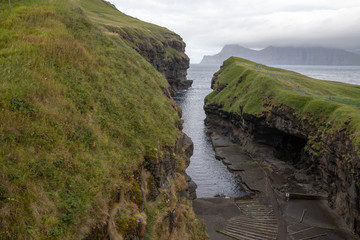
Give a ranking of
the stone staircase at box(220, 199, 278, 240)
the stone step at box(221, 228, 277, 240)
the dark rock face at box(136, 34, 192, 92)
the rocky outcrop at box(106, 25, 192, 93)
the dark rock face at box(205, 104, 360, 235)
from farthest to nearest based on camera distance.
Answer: the dark rock face at box(136, 34, 192, 92) < the rocky outcrop at box(106, 25, 192, 93) < the stone staircase at box(220, 199, 278, 240) < the stone step at box(221, 228, 277, 240) < the dark rock face at box(205, 104, 360, 235)

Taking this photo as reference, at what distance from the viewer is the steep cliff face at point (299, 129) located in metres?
33.5

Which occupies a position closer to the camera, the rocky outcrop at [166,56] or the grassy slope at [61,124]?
the grassy slope at [61,124]

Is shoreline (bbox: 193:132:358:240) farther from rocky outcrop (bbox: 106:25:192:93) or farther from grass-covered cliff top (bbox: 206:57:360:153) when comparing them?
rocky outcrop (bbox: 106:25:192:93)

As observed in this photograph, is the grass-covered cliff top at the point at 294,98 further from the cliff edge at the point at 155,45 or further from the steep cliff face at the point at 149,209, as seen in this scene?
the cliff edge at the point at 155,45

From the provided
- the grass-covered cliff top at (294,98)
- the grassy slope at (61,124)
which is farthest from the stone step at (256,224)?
the grassy slope at (61,124)

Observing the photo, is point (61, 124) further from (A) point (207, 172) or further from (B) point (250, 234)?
(A) point (207, 172)

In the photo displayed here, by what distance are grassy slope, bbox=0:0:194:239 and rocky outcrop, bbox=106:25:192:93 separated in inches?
2784

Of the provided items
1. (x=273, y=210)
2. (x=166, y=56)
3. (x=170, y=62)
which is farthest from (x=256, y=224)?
(x=170, y=62)

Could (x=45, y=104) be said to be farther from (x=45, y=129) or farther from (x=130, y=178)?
(x=130, y=178)

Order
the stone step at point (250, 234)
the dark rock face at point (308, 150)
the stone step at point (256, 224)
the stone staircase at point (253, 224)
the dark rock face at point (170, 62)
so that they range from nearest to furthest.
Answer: the dark rock face at point (308, 150) → the stone step at point (250, 234) → the stone staircase at point (253, 224) → the stone step at point (256, 224) → the dark rock face at point (170, 62)

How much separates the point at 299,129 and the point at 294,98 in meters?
7.34

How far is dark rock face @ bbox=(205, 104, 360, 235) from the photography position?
31.9 meters

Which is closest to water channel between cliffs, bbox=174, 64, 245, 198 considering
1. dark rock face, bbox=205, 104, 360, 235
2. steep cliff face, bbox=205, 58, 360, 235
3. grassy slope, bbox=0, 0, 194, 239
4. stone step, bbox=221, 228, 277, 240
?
steep cliff face, bbox=205, 58, 360, 235

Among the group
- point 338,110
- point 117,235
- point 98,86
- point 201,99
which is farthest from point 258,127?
point 201,99
